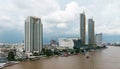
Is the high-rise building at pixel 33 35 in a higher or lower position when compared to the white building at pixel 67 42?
higher

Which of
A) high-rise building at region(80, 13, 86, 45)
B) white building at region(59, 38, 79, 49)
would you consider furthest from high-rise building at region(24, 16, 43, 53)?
high-rise building at region(80, 13, 86, 45)

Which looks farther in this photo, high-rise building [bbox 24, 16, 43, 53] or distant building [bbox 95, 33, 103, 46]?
distant building [bbox 95, 33, 103, 46]

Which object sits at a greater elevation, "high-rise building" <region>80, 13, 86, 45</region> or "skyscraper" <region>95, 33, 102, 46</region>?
"high-rise building" <region>80, 13, 86, 45</region>

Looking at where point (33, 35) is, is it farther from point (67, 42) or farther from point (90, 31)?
point (90, 31)

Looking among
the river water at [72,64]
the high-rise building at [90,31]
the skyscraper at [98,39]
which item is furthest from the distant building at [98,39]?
the river water at [72,64]

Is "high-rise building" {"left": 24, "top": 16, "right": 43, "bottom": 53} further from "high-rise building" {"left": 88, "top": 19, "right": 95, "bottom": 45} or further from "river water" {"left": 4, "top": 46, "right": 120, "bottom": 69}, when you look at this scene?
"high-rise building" {"left": 88, "top": 19, "right": 95, "bottom": 45}

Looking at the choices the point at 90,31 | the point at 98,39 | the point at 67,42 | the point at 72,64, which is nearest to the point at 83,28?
the point at 90,31

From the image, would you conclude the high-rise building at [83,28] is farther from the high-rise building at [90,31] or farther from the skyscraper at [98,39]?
the skyscraper at [98,39]

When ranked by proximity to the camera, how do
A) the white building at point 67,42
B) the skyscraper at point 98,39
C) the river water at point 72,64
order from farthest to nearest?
the skyscraper at point 98,39, the white building at point 67,42, the river water at point 72,64
